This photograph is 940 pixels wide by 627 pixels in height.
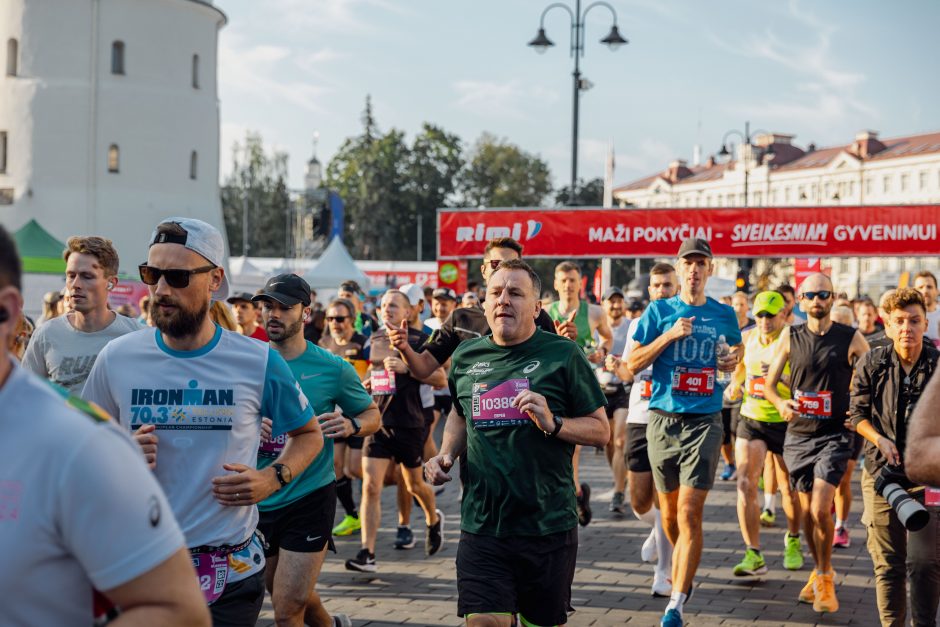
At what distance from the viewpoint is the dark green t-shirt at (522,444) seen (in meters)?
4.75

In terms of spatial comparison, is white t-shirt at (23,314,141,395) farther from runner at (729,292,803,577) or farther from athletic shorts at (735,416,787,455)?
athletic shorts at (735,416,787,455)

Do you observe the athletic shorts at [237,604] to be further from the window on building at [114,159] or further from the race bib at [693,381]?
the window on building at [114,159]

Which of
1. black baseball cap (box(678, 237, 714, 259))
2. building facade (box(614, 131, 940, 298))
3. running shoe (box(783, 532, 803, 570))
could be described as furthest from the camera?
building facade (box(614, 131, 940, 298))

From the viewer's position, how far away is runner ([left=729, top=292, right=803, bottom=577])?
8289 mm

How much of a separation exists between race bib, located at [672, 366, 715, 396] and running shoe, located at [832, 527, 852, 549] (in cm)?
292

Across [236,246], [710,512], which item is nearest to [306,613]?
[710,512]

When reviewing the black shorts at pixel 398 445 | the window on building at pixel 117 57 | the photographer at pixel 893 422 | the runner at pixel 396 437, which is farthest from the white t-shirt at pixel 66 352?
the window on building at pixel 117 57

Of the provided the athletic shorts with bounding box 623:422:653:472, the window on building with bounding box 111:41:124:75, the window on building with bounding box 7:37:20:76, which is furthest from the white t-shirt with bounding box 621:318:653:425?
the window on building with bounding box 7:37:20:76

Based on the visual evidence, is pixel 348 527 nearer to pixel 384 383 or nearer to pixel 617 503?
pixel 384 383

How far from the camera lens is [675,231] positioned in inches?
941

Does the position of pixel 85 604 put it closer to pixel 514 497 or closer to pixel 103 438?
pixel 103 438

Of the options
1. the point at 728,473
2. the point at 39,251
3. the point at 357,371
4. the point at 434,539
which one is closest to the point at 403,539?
the point at 434,539

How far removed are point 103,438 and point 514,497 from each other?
3041 millimetres

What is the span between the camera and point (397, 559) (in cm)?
890
